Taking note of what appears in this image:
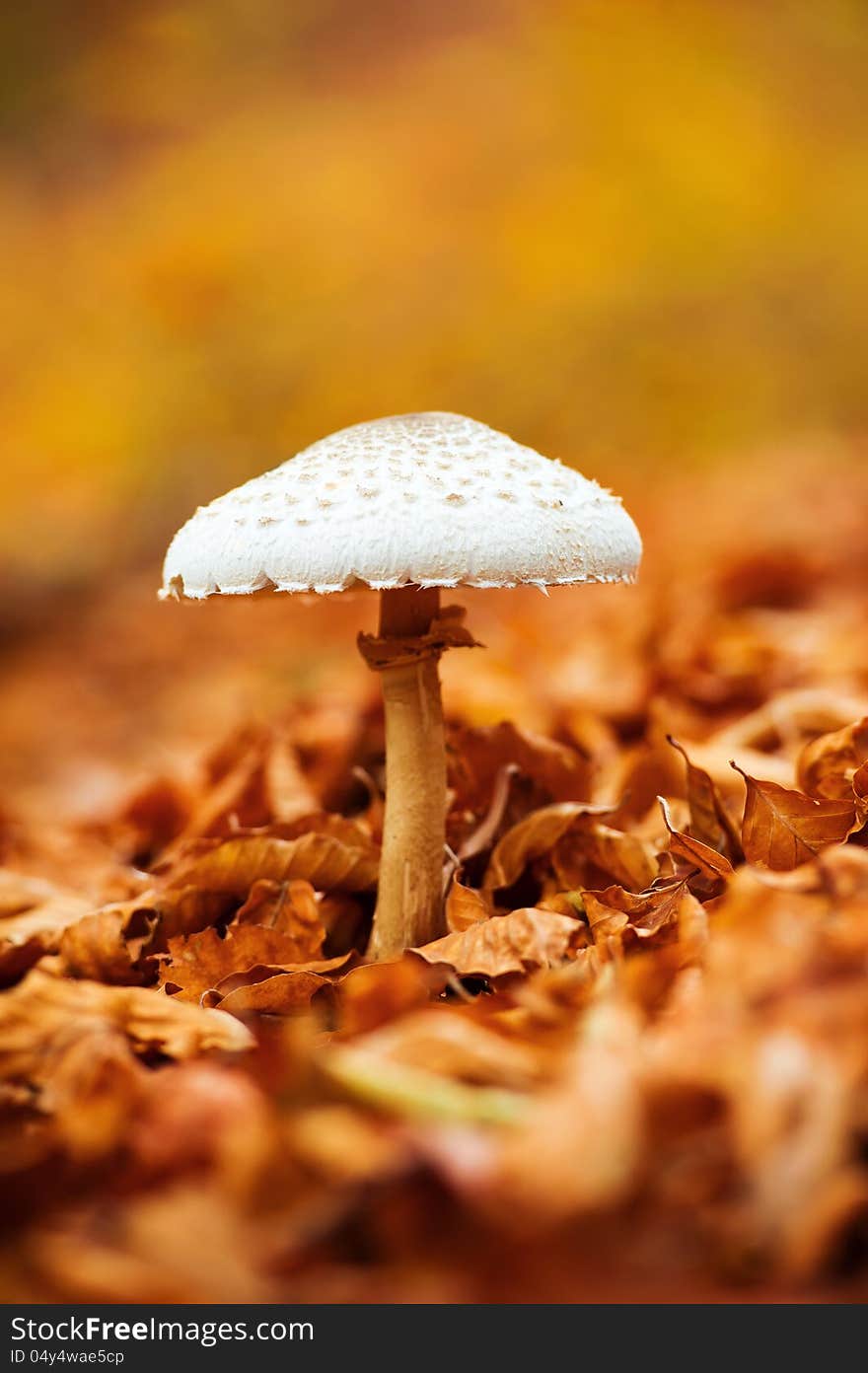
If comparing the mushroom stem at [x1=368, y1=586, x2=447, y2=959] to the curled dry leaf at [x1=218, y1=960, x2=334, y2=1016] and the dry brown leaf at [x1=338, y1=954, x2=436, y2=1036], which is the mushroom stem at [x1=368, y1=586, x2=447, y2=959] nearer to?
the curled dry leaf at [x1=218, y1=960, x2=334, y2=1016]

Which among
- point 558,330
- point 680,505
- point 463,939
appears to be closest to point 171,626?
point 680,505

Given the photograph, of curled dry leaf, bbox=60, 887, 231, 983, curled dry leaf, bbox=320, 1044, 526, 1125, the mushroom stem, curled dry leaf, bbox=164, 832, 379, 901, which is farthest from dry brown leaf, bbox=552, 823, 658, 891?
curled dry leaf, bbox=320, 1044, 526, 1125

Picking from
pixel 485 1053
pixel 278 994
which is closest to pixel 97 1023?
pixel 278 994

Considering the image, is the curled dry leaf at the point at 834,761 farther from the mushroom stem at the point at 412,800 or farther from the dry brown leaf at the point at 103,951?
the dry brown leaf at the point at 103,951

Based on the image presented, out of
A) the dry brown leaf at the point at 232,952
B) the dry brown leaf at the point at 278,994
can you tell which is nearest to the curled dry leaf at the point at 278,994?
the dry brown leaf at the point at 278,994

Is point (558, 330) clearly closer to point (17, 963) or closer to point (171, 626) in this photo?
point (171, 626)

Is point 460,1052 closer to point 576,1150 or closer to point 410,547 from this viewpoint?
point 576,1150
